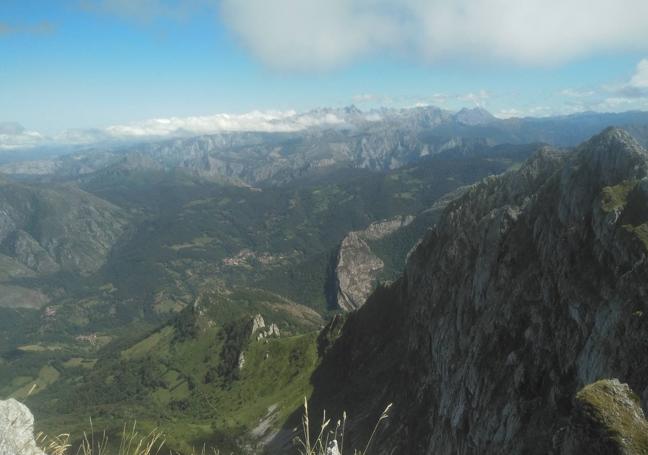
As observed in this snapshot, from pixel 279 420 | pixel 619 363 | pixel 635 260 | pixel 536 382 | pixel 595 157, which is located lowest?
pixel 279 420

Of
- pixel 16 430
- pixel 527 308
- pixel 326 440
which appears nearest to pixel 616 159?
pixel 527 308

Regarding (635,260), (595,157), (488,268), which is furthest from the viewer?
(488,268)

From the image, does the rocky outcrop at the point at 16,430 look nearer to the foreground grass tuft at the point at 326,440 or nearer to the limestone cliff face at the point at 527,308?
the foreground grass tuft at the point at 326,440

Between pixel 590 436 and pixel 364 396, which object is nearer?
pixel 590 436

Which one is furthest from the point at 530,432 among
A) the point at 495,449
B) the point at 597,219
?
the point at 597,219

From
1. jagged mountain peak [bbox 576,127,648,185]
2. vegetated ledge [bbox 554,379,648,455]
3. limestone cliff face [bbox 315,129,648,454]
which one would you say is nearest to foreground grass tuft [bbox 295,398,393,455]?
vegetated ledge [bbox 554,379,648,455]

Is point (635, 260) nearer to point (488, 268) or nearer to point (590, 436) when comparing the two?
point (488, 268)

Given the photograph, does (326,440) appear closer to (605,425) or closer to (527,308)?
(605,425)

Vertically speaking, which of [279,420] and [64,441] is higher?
[64,441]
